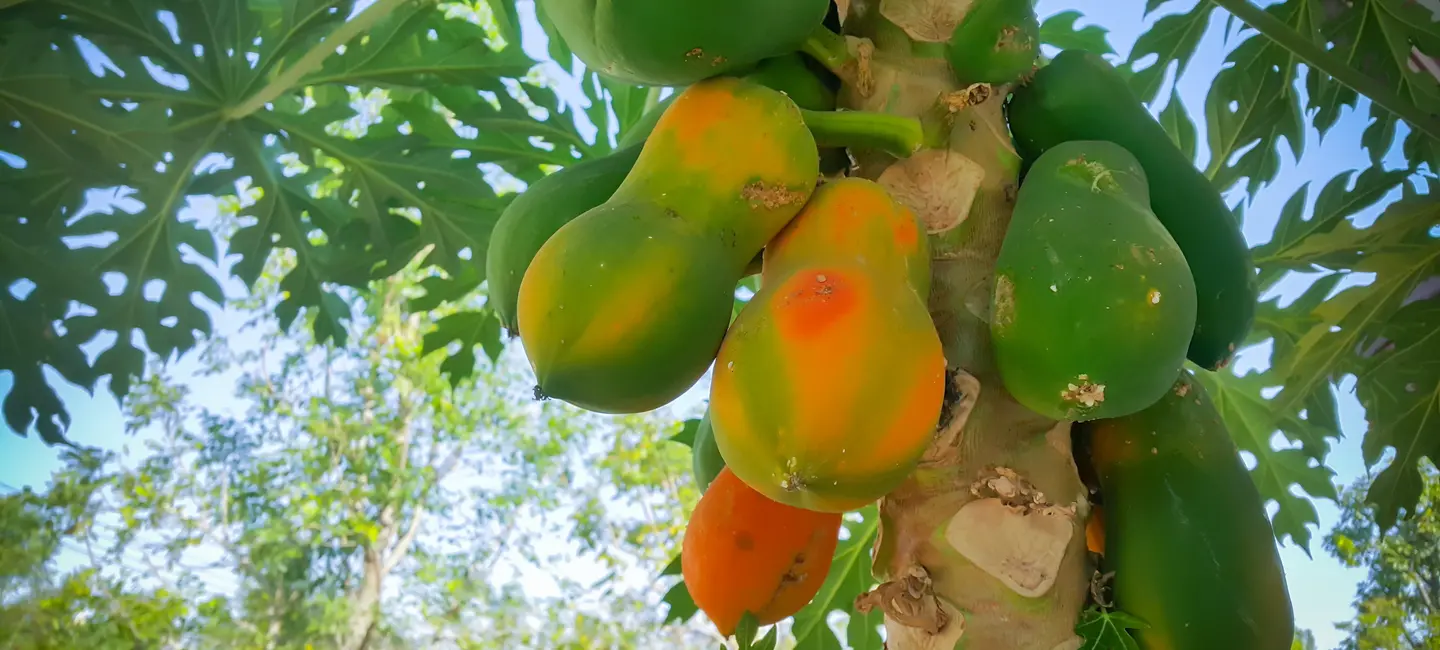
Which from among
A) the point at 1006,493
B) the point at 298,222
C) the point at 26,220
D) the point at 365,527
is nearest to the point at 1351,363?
the point at 1006,493

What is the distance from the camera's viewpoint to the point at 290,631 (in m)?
3.51

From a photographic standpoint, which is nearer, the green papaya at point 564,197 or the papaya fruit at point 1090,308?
the papaya fruit at point 1090,308

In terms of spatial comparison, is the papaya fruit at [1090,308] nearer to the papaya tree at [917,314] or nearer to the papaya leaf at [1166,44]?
the papaya tree at [917,314]

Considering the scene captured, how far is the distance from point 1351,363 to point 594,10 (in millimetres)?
1287

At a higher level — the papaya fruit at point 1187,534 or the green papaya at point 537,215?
the green papaya at point 537,215

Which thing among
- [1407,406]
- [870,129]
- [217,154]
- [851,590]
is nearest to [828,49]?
[870,129]

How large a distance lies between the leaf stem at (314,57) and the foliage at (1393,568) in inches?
67.9

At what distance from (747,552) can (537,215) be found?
270 millimetres

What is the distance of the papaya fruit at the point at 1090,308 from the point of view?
48cm

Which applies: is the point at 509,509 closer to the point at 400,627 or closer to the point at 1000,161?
the point at 400,627

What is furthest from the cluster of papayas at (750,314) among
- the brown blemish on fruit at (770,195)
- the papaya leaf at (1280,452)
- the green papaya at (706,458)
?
the papaya leaf at (1280,452)

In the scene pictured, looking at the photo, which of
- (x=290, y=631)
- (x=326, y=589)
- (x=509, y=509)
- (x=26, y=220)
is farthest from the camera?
(x=509, y=509)

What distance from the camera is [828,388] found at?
1.37 ft

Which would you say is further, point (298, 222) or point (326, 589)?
point (326, 589)
